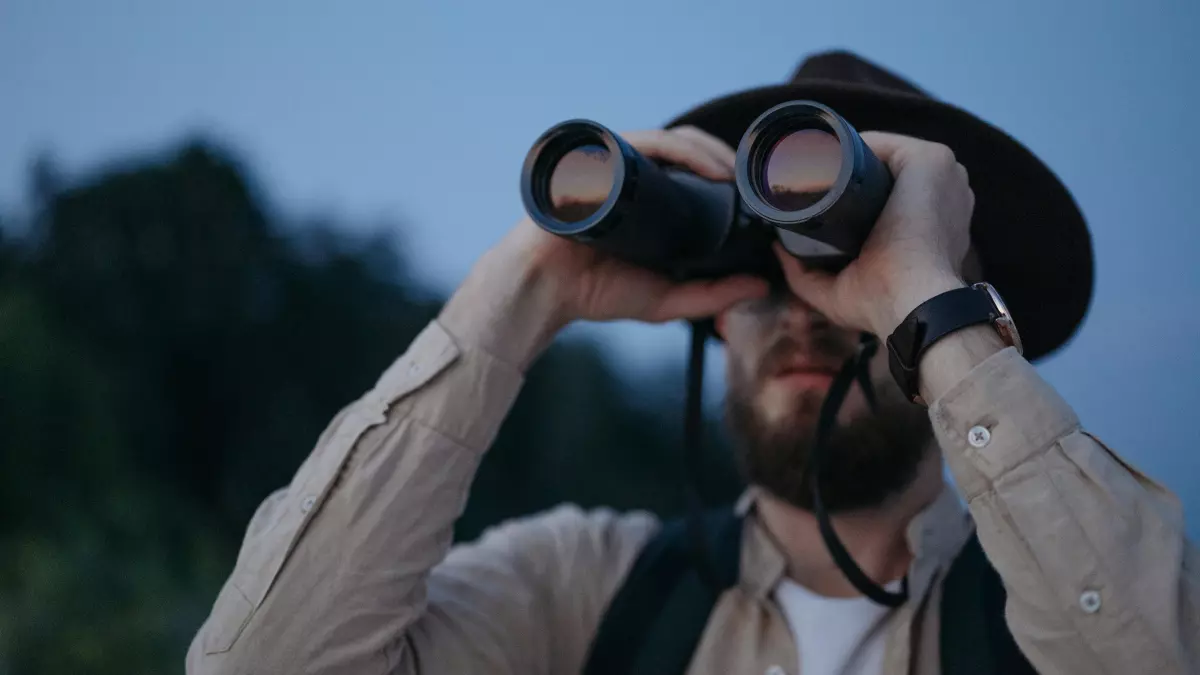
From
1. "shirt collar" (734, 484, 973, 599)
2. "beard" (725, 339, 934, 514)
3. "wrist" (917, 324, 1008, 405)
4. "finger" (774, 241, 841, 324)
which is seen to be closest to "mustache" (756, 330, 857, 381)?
"beard" (725, 339, 934, 514)

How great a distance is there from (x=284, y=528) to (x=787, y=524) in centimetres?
64

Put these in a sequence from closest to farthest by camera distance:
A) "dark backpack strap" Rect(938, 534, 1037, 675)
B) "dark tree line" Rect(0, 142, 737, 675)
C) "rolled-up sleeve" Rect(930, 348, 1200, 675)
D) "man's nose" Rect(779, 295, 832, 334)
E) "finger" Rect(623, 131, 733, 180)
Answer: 1. "rolled-up sleeve" Rect(930, 348, 1200, 675)
2. "dark backpack strap" Rect(938, 534, 1037, 675)
3. "finger" Rect(623, 131, 733, 180)
4. "man's nose" Rect(779, 295, 832, 334)
5. "dark tree line" Rect(0, 142, 737, 675)

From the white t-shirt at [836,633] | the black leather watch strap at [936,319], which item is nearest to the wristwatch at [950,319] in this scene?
the black leather watch strap at [936,319]

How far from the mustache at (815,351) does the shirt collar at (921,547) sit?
21 cm

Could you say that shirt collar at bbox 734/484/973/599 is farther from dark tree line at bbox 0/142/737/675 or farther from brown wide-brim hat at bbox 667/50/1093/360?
dark tree line at bbox 0/142/737/675

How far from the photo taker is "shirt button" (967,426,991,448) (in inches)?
31.4

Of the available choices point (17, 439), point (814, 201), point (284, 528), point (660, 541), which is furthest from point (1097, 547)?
point (17, 439)

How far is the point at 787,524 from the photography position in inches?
50.1

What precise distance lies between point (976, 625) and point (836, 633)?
6.8 inches

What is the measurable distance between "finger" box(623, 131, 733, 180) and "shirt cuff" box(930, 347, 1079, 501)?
418 millimetres

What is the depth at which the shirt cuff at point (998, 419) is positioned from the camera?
2.59 ft

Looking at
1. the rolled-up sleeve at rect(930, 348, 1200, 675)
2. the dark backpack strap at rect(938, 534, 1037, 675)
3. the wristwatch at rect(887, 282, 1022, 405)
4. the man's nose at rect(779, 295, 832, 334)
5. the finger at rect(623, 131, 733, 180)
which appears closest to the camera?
the rolled-up sleeve at rect(930, 348, 1200, 675)

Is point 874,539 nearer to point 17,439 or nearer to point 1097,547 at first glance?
point 1097,547

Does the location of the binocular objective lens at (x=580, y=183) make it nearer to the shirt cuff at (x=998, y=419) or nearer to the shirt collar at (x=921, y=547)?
the shirt cuff at (x=998, y=419)
